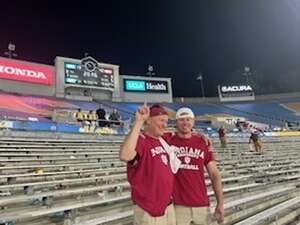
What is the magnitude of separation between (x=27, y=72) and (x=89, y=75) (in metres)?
3.86

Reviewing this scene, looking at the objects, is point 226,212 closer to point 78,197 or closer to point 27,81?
point 78,197

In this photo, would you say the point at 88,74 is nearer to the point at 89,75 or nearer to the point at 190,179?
the point at 89,75

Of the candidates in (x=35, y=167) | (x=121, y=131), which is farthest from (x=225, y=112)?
Result: (x=35, y=167)

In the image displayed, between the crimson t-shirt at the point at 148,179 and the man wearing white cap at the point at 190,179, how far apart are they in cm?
36

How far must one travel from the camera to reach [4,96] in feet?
86.8

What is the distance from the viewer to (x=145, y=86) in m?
34.5

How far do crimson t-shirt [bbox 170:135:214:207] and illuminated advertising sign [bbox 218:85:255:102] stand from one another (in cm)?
3700

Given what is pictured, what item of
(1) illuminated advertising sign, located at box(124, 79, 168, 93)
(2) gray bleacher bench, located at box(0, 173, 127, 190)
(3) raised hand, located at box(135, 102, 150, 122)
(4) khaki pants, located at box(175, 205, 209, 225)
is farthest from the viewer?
(1) illuminated advertising sign, located at box(124, 79, 168, 93)

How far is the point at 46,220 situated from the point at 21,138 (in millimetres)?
9721

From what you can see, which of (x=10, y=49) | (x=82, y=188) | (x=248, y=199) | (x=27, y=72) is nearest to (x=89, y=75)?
(x=27, y=72)

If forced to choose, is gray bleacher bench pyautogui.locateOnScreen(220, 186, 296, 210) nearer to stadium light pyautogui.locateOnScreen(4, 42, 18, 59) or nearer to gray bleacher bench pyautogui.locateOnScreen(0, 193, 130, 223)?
gray bleacher bench pyautogui.locateOnScreen(0, 193, 130, 223)

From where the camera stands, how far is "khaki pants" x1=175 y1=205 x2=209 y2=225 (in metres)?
3.32

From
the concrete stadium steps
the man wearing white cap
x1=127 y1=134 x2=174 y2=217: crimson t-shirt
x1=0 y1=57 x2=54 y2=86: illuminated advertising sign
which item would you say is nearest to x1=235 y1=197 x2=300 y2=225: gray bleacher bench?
the concrete stadium steps

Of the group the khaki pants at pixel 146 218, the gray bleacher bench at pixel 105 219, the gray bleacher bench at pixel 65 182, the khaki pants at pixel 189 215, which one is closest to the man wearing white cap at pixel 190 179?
the khaki pants at pixel 189 215
